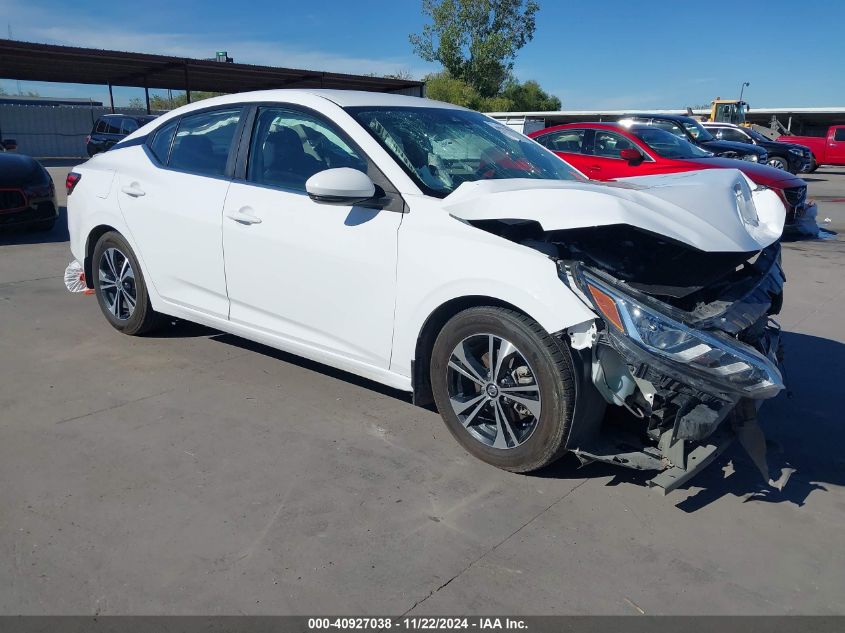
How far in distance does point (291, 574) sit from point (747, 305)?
2.27 metres

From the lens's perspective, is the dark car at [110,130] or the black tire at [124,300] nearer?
the black tire at [124,300]

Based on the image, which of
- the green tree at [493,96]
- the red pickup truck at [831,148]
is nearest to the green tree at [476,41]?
the green tree at [493,96]

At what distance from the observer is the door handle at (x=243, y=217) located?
13.2 ft

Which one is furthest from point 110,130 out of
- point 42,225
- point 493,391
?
point 493,391

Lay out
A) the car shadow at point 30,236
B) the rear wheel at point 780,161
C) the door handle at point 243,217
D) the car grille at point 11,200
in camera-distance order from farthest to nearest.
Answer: the rear wheel at point 780,161
the car shadow at point 30,236
the car grille at point 11,200
the door handle at point 243,217

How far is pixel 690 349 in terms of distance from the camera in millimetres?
2805

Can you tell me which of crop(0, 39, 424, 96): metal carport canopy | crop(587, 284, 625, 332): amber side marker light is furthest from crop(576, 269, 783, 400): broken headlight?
crop(0, 39, 424, 96): metal carport canopy

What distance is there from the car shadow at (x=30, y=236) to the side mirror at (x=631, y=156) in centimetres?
763

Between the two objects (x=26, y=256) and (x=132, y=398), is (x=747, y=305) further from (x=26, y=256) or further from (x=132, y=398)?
(x=26, y=256)

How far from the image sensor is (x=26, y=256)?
8.44 meters

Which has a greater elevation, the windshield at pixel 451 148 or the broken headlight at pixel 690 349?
the windshield at pixel 451 148

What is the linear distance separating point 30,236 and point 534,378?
29.9ft

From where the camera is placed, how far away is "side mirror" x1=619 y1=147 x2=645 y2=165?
9.58 meters

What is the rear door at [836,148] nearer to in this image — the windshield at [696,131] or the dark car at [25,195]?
the windshield at [696,131]
